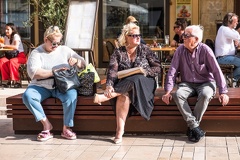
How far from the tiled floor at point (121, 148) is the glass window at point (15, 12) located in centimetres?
734

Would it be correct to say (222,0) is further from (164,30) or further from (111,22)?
(111,22)

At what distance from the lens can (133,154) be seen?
5.72 meters

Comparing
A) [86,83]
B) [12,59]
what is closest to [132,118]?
[86,83]

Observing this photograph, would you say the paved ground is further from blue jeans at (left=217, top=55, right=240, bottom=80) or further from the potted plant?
the potted plant

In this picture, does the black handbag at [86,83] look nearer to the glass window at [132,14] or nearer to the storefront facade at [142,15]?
the storefront facade at [142,15]

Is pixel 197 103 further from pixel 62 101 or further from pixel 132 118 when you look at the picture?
pixel 62 101

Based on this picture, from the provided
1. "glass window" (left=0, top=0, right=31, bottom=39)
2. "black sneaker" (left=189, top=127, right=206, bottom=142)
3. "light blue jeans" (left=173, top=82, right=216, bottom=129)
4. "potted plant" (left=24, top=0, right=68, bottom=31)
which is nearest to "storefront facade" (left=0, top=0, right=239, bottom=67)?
"glass window" (left=0, top=0, right=31, bottom=39)

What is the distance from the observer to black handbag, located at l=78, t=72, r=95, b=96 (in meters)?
6.64

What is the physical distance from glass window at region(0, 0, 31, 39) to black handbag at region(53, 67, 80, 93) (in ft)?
24.1

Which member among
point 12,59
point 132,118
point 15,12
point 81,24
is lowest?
point 132,118

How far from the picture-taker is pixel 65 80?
6492 millimetres

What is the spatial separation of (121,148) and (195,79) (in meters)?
1.24

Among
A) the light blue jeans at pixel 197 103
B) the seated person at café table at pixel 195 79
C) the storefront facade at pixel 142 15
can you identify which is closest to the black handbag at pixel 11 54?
the storefront facade at pixel 142 15

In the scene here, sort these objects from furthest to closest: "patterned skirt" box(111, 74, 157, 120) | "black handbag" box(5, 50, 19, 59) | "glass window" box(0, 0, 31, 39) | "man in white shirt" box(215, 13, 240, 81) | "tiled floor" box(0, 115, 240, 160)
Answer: "glass window" box(0, 0, 31, 39) → "black handbag" box(5, 50, 19, 59) → "man in white shirt" box(215, 13, 240, 81) → "patterned skirt" box(111, 74, 157, 120) → "tiled floor" box(0, 115, 240, 160)
